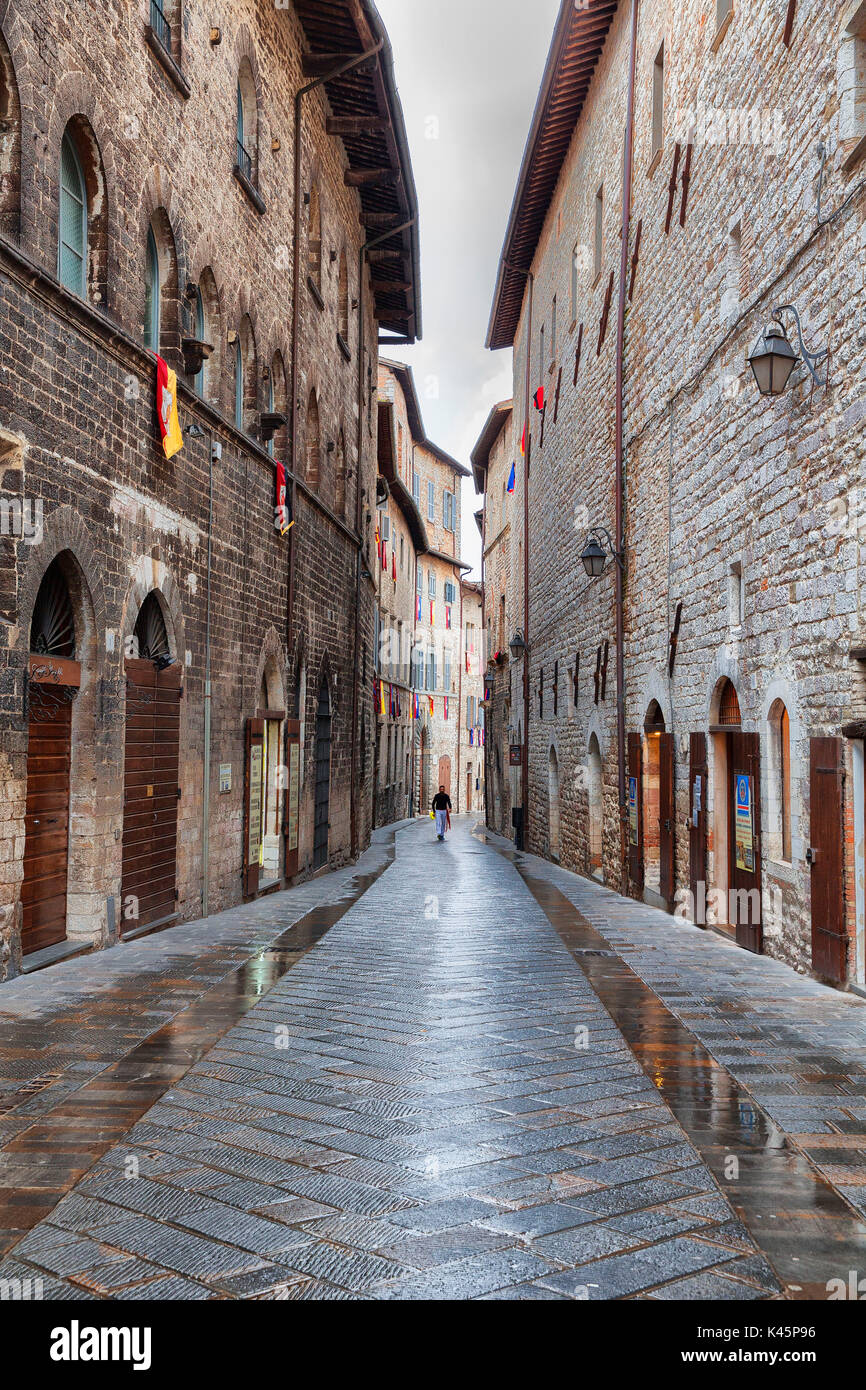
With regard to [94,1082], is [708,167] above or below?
above

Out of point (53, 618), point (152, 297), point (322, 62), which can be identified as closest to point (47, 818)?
point (53, 618)

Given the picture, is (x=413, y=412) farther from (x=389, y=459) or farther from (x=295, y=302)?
(x=295, y=302)

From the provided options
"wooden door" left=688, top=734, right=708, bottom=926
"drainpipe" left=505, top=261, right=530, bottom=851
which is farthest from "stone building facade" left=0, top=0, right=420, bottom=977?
"drainpipe" left=505, top=261, right=530, bottom=851

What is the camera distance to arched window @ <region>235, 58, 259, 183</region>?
38.5ft

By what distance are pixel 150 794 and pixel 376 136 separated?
12.9 metres

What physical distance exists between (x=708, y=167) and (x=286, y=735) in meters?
7.97

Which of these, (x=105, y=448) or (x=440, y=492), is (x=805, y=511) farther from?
(x=440, y=492)

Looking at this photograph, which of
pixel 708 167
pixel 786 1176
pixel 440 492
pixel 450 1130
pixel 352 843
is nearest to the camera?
pixel 786 1176

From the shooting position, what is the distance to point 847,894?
660 centimetres

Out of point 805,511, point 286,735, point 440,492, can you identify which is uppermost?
point 440,492

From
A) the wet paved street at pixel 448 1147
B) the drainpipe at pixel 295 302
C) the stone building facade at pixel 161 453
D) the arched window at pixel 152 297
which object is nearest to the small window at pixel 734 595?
the wet paved street at pixel 448 1147

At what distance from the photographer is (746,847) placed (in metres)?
8.62

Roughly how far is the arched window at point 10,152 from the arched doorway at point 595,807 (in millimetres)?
10939
